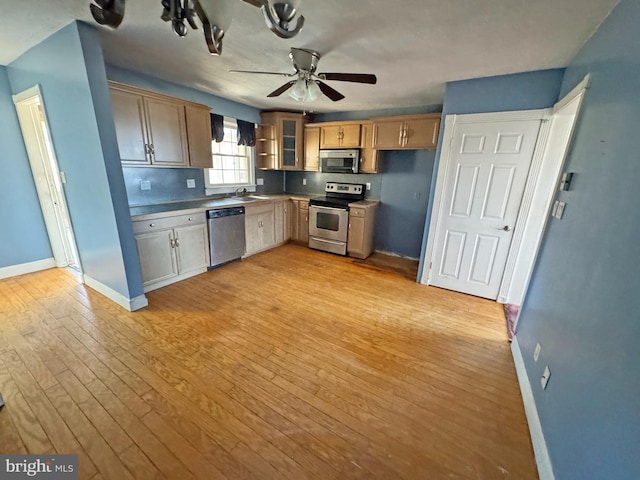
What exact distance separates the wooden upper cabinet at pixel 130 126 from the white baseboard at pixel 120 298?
1438 mm

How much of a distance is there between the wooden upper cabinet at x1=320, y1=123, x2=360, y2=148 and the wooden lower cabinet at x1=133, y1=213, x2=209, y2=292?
2.53 m

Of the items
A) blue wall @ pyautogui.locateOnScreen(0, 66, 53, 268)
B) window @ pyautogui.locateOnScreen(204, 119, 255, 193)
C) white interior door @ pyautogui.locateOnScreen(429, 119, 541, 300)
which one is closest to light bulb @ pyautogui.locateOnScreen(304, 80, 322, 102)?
white interior door @ pyautogui.locateOnScreen(429, 119, 541, 300)

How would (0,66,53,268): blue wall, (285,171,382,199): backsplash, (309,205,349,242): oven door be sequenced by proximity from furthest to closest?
(285,171,382,199): backsplash < (309,205,349,242): oven door < (0,66,53,268): blue wall


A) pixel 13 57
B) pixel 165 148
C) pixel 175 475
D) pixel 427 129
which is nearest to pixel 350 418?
pixel 175 475

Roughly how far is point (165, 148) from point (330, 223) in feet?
8.68

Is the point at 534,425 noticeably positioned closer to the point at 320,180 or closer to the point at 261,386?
the point at 261,386

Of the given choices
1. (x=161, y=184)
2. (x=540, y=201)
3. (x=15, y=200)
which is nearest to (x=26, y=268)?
(x=15, y=200)

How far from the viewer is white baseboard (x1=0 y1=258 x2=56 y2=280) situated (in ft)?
10.4

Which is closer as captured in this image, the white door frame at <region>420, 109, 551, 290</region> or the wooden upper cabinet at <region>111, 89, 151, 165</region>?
the white door frame at <region>420, 109, 551, 290</region>

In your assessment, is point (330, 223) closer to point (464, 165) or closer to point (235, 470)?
point (464, 165)

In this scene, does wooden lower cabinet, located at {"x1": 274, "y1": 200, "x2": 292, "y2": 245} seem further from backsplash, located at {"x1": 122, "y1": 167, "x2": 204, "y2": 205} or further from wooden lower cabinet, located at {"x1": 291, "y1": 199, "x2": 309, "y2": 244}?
backsplash, located at {"x1": 122, "y1": 167, "x2": 204, "y2": 205}

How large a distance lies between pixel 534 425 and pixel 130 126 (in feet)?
14.1

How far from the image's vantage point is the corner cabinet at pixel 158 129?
8.84 ft

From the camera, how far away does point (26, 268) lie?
10.9ft
